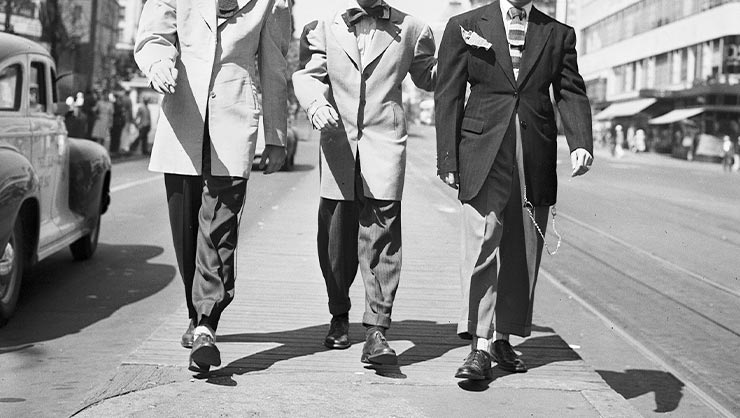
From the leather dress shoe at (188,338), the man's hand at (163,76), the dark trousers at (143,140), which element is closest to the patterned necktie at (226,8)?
the man's hand at (163,76)

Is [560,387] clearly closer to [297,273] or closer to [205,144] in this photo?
→ [205,144]

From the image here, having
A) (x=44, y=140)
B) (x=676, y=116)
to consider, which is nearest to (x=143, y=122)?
(x=44, y=140)

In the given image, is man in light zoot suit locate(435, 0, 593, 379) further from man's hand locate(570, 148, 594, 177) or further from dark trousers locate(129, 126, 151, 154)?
dark trousers locate(129, 126, 151, 154)

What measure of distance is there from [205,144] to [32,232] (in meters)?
3.05

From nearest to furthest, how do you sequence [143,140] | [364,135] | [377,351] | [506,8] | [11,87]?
1. [377,351]
2. [506,8]
3. [364,135]
4. [11,87]
5. [143,140]

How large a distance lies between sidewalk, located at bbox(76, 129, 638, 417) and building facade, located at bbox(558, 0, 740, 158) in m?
44.7

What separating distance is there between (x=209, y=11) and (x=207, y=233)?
1.03 m

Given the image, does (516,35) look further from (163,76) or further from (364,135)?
(163,76)

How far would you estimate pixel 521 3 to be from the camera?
16.9 feet

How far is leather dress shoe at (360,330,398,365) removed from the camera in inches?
198

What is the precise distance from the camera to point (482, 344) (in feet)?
16.5

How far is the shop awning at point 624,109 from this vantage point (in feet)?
255

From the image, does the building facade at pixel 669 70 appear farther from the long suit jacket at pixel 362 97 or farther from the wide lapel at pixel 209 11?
the wide lapel at pixel 209 11

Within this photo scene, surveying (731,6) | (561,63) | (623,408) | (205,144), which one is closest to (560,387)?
(623,408)
